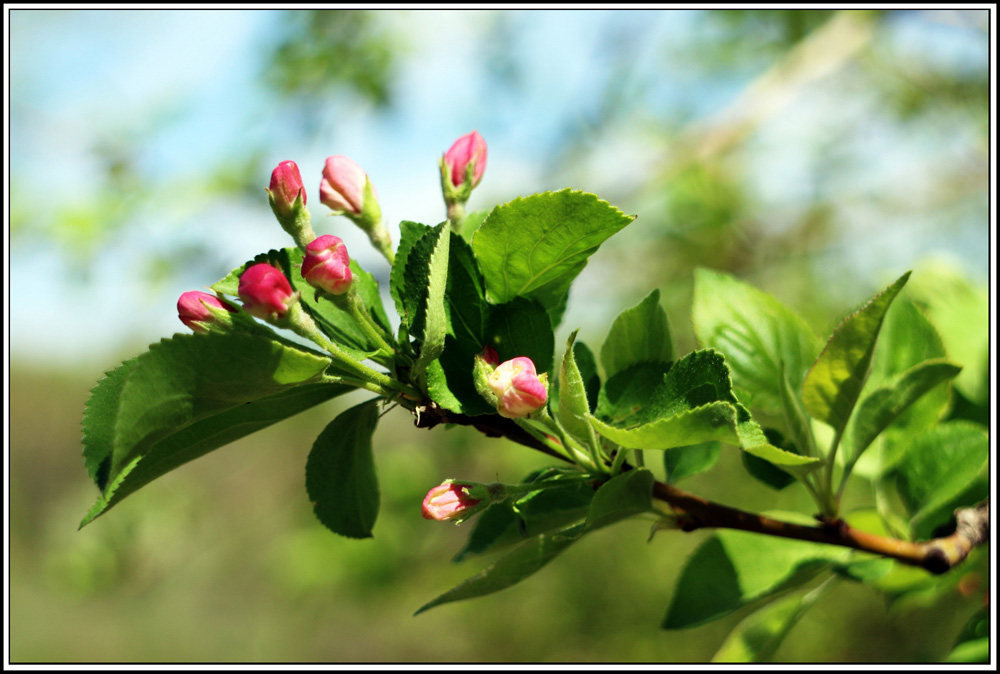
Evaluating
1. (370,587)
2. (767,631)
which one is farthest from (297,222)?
(370,587)

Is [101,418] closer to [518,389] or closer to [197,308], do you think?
[197,308]

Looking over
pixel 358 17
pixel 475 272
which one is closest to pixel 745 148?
pixel 358 17

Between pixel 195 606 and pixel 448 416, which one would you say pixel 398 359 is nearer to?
pixel 448 416

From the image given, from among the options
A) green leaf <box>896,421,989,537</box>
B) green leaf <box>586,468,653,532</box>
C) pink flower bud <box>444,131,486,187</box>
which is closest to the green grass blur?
green leaf <box>896,421,989,537</box>

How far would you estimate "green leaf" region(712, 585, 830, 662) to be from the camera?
26.8 inches

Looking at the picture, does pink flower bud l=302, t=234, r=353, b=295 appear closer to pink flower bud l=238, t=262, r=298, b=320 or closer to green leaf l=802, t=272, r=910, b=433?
pink flower bud l=238, t=262, r=298, b=320

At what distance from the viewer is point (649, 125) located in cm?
298

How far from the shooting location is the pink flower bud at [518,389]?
40 cm

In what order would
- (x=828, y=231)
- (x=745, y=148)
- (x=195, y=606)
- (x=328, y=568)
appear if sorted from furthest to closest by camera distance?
(x=195, y=606) < (x=828, y=231) < (x=745, y=148) < (x=328, y=568)

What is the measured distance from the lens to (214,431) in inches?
17.3

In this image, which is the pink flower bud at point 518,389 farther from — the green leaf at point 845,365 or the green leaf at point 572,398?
the green leaf at point 845,365

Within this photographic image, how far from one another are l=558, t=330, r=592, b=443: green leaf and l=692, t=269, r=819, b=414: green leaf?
210mm

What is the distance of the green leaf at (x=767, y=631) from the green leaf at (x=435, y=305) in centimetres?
48

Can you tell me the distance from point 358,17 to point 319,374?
2.53 m
